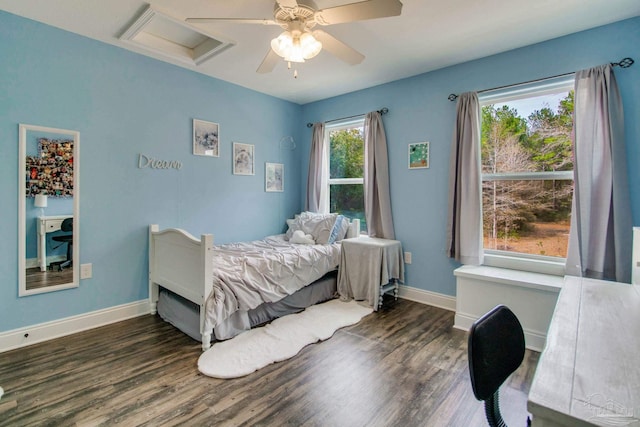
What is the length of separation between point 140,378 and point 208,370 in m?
0.42

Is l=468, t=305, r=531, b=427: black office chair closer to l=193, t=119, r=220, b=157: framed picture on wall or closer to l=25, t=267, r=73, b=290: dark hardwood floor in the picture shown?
l=25, t=267, r=73, b=290: dark hardwood floor

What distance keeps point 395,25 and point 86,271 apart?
10.8 feet

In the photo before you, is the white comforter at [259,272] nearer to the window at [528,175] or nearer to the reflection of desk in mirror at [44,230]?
the reflection of desk in mirror at [44,230]

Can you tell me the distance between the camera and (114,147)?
9.38 ft

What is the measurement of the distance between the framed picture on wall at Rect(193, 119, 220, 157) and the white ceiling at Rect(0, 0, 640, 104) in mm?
578

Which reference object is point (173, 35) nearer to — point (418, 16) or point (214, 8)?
point (214, 8)

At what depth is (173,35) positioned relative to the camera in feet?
9.17

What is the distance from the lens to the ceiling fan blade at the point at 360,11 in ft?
5.44

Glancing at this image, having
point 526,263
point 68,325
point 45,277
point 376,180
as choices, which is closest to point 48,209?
point 45,277

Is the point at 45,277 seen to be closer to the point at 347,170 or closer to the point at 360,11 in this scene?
the point at 360,11

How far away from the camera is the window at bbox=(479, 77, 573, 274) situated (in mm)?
2736

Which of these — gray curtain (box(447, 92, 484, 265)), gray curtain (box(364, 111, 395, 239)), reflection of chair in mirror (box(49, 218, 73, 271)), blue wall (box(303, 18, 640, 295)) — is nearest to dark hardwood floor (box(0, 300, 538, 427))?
reflection of chair in mirror (box(49, 218, 73, 271))

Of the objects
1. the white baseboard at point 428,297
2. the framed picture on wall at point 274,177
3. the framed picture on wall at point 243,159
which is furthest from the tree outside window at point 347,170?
the framed picture on wall at point 243,159

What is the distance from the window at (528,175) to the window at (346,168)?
4.87 feet
